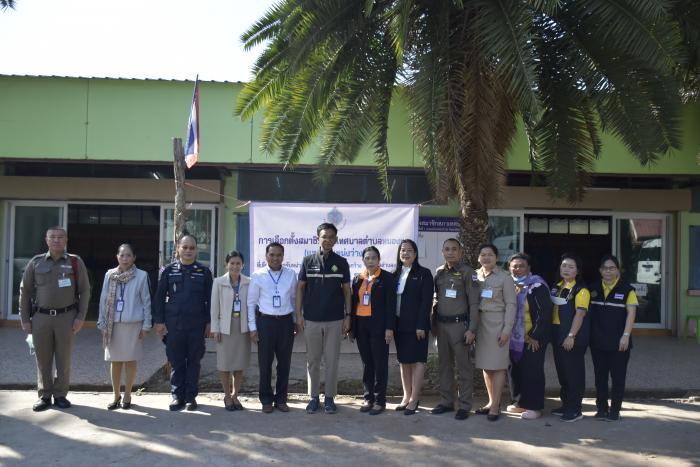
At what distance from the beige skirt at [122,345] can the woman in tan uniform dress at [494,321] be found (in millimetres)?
3553

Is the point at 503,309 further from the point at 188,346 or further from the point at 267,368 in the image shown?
the point at 188,346

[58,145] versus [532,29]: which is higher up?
[532,29]

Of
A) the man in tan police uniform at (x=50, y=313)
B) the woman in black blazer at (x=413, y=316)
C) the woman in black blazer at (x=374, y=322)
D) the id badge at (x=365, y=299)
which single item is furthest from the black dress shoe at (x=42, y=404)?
the woman in black blazer at (x=413, y=316)

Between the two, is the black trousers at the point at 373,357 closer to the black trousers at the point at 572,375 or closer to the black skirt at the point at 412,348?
the black skirt at the point at 412,348

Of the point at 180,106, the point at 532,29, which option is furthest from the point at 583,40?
the point at 180,106

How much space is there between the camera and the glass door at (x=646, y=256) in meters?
12.3

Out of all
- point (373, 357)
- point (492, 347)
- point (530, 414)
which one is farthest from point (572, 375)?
point (373, 357)

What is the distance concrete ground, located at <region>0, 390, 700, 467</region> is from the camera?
16.7 feet

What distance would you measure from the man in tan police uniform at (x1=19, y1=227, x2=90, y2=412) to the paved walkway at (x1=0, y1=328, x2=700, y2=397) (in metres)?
1.07

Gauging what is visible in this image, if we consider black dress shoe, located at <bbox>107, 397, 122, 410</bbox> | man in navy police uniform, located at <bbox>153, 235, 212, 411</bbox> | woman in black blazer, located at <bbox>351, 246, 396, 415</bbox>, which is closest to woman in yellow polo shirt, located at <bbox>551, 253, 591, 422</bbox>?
woman in black blazer, located at <bbox>351, 246, 396, 415</bbox>

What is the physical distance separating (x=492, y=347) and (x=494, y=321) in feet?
0.86

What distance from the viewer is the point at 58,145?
994cm

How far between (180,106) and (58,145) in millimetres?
2027

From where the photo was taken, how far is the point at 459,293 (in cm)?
632
